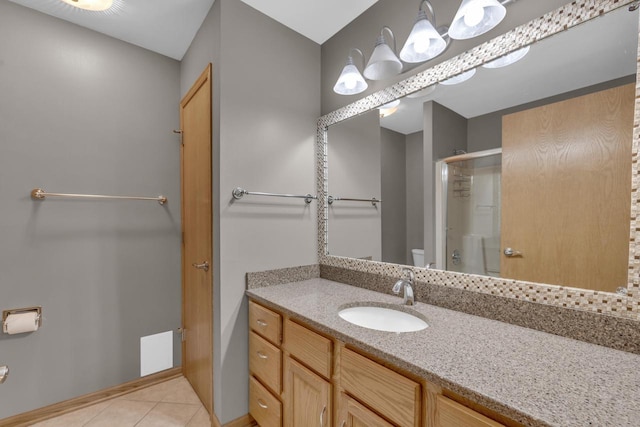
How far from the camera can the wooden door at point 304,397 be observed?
3.49ft

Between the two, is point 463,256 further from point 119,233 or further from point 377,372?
point 119,233

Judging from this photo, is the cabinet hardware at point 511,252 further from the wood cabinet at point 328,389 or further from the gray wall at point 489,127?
the wood cabinet at point 328,389


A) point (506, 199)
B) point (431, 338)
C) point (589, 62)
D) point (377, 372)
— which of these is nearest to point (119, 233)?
point (377, 372)

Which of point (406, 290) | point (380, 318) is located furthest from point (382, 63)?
point (380, 318)

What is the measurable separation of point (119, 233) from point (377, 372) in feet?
6.52

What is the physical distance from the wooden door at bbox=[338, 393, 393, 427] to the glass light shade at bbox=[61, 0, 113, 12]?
2418 mm

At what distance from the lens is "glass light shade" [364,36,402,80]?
134 centimetres

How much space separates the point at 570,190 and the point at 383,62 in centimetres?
101

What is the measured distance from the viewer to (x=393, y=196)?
155cm

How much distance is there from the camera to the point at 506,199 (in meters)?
1.08

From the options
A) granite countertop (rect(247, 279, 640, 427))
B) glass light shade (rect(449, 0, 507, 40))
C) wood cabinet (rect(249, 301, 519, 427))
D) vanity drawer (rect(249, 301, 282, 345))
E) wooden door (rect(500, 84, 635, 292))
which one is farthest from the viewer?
vanity drawer (rect(249, 301, 282, 345))

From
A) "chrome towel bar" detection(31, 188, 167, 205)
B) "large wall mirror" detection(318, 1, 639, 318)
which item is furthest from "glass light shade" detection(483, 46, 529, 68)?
"chrome towel bar" detection(31, 188, 167, 205)

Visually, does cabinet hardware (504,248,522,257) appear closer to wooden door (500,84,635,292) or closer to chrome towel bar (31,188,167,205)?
wooden door (500,84,635,292)

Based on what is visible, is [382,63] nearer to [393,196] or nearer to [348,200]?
[393,196]
